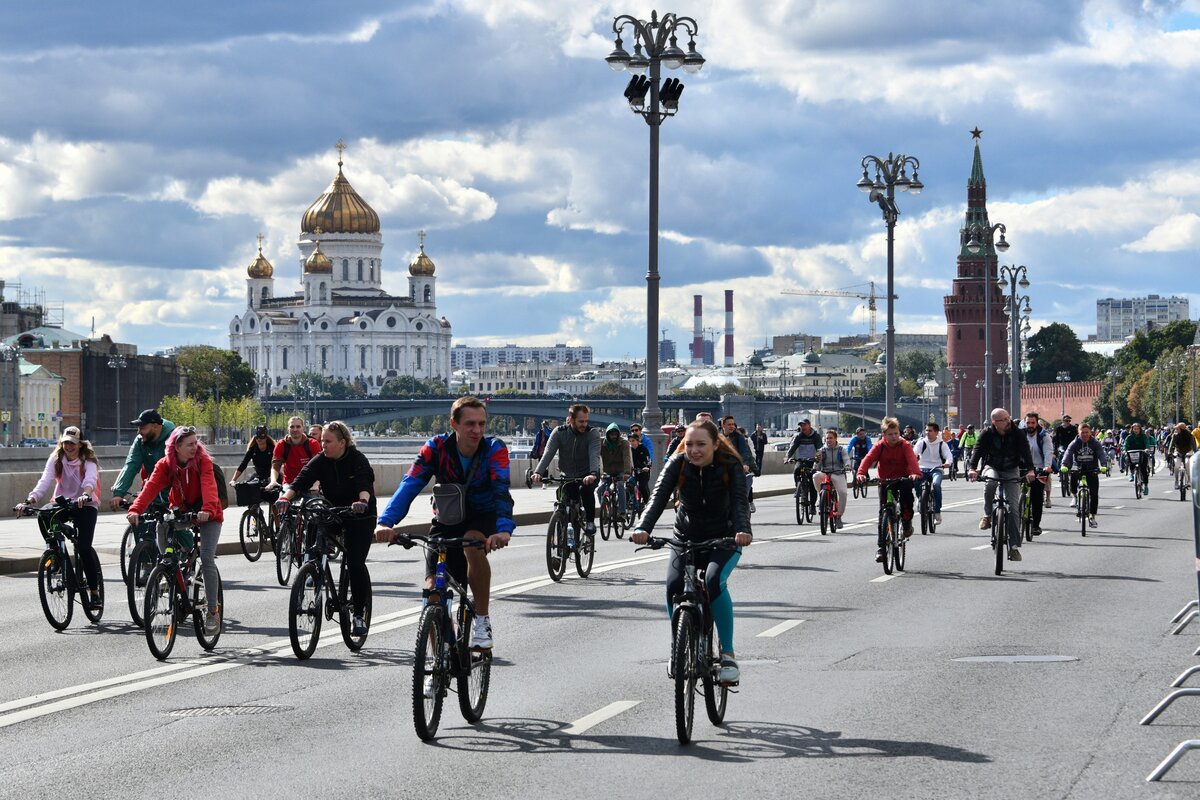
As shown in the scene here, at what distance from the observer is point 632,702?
10859 millimetres

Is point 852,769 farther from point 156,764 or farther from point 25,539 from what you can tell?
point 25,539

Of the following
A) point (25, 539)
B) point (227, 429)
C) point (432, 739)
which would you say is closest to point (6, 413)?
point (227, 429)

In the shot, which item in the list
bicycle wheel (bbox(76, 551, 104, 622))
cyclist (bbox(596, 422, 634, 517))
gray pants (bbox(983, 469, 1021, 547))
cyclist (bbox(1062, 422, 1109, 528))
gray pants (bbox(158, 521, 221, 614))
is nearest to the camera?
gray pants (bbox(158, 521, 221, 614))

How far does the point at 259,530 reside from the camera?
22.8 metres

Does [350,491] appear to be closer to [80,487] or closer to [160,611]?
[160,611]

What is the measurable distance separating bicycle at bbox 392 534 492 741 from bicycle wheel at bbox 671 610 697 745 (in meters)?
1.09

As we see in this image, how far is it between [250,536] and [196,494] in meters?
10.2

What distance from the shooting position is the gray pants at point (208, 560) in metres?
13.4

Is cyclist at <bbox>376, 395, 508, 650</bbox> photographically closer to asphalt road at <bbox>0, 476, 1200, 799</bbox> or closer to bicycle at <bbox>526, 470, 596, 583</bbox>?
asphalt road at <bbox>0, 476, 1200, 799</bbox>

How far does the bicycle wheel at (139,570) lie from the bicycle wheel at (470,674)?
3611 mm

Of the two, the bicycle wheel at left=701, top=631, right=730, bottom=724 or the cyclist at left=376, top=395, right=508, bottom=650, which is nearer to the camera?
the bicycle wheel at left=701, top=631, right=730, bottom=724

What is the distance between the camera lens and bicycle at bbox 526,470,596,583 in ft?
62.4

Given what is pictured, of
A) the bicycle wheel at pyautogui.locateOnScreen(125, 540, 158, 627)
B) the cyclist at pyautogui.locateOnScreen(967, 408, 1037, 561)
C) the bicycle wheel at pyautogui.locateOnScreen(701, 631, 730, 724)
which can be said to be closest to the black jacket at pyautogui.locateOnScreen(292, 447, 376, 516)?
the bicycle wheel at pyautogui.locateOnScreen(125, 540, 158, 627)

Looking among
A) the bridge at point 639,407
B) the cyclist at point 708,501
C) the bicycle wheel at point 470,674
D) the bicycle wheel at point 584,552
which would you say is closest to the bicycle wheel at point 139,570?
the bicycle wheel at point 470,674
